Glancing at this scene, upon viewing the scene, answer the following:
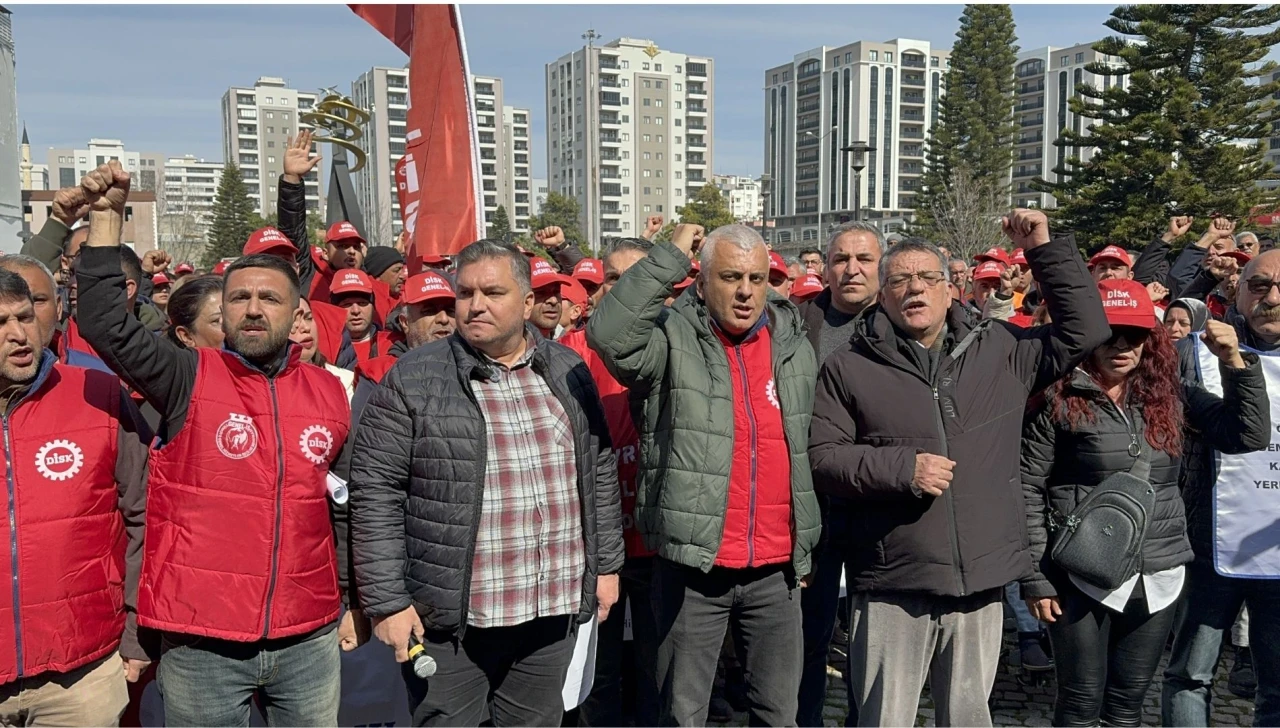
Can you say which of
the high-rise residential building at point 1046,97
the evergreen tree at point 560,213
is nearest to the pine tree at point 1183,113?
the evergreen tree at point 560,213

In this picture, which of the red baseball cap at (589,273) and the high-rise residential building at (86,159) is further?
the high-rise residential building at (86,159)

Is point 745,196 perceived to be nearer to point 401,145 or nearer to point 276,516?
point 401,145

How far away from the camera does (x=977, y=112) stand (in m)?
43.1

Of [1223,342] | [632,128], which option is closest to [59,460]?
[1223,342]

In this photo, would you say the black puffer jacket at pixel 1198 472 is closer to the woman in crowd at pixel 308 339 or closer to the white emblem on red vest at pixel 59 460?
the woman in crowd at pixel 308 339

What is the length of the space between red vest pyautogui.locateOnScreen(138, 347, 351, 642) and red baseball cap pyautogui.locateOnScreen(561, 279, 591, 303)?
2.88 m

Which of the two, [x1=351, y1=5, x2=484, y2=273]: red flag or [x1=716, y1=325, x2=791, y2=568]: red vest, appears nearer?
[x1=716, y1=325, x2=791, y2=568]: red vest

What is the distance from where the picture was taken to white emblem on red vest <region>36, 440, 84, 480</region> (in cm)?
274

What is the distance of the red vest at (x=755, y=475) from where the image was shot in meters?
3.25

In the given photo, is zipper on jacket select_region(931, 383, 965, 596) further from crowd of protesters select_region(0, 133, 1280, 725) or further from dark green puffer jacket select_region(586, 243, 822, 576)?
dark green puffer jacket select_region(586, 243, 822, 576)

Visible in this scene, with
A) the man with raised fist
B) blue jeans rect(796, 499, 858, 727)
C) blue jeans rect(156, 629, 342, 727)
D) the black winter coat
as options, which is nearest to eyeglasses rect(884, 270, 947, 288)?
the man with raised fist

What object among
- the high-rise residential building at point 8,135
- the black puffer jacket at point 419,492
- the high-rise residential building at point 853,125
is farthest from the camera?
the high-rise residential building at point 853,125

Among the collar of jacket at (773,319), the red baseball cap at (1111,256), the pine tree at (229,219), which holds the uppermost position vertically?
the pine tree at (229,219)

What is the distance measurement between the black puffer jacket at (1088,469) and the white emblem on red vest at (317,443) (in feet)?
8.10
